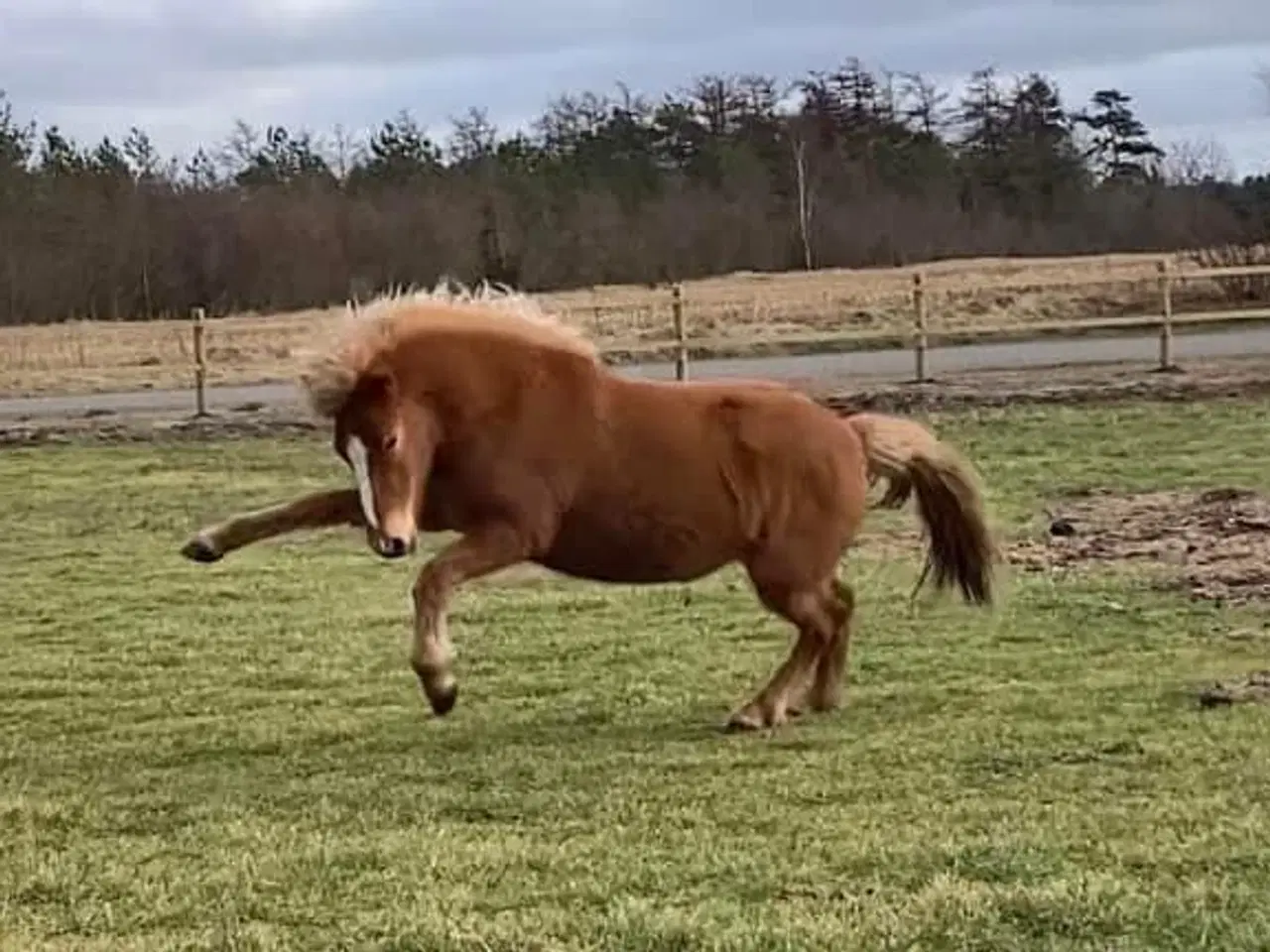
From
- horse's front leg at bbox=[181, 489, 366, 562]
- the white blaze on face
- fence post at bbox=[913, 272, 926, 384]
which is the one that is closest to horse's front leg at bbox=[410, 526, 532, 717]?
the white blaze on face

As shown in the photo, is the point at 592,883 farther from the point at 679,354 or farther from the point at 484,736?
the point at 679,354

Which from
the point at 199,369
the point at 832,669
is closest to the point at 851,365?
the point at 199,369

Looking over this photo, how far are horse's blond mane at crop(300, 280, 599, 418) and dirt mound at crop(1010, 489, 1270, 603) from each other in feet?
13.0

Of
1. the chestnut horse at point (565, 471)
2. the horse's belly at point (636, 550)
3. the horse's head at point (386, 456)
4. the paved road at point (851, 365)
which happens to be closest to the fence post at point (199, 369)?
the paved road at point (851, 365)

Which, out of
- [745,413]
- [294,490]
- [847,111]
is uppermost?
[847,111]

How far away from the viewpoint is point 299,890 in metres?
5.32

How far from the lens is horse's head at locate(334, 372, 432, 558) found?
7188 mm

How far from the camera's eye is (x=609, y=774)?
7.01 m

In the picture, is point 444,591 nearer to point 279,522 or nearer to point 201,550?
point 279,522

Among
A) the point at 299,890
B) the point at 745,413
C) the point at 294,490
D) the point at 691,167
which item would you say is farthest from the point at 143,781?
the point at 691,167

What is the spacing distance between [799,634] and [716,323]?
90.0 feet

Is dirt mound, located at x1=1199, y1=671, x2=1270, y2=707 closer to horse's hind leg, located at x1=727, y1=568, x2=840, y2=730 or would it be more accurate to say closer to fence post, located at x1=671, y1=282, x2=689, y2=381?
horse's hind leg, located at x1=727, y1=568, x2=840, y2=730

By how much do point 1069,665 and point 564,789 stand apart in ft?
9.21

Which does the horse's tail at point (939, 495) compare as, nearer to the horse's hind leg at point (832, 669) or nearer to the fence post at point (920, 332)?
the horse's hind leg at point (832, 669)
